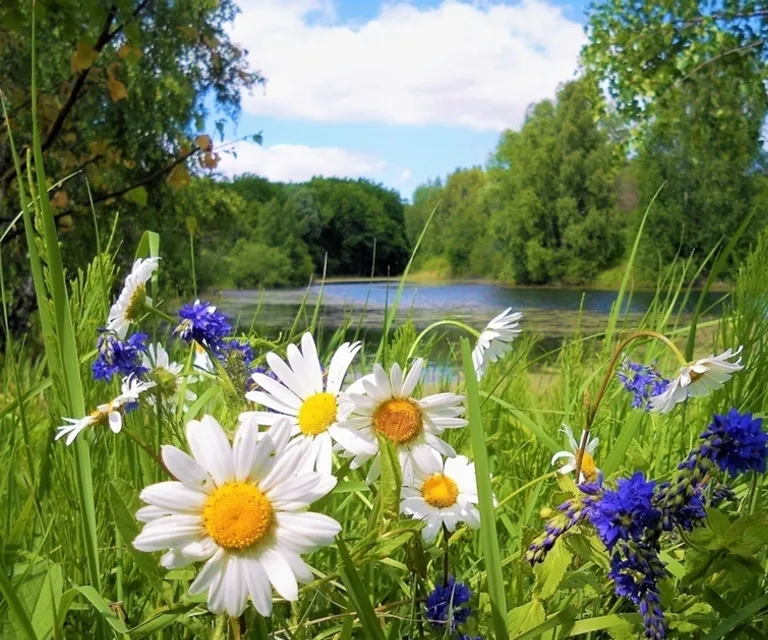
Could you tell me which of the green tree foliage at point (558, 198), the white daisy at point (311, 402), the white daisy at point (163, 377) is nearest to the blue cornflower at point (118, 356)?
the white daisy at point (163, 377)

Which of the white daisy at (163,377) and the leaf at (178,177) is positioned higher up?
the leaf at (178,177)

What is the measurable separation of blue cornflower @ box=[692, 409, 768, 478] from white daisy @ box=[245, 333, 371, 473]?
0.69 feet

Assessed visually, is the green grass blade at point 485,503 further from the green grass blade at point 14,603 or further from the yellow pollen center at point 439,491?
the green grass blade at point 14,603

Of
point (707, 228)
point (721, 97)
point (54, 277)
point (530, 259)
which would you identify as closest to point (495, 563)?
point (54, 277)

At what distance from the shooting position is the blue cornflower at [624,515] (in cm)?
39

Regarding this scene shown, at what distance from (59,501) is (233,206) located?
7427mm

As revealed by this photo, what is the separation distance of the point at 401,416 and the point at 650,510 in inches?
6.5

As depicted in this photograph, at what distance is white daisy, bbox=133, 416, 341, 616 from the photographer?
1.15 feet

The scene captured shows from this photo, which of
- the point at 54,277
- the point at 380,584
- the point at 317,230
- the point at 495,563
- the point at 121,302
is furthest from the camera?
the point at 317,230

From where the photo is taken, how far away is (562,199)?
1011 inches

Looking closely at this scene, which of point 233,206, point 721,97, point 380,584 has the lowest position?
point 380,584

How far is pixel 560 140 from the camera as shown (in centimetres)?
2611

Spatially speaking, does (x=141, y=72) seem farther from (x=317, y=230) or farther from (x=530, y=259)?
(x=317, y=230)

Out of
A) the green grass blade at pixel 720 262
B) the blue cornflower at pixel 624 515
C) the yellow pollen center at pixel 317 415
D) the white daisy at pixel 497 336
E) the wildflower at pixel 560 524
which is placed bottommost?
the wildflower at pixel 560 524
